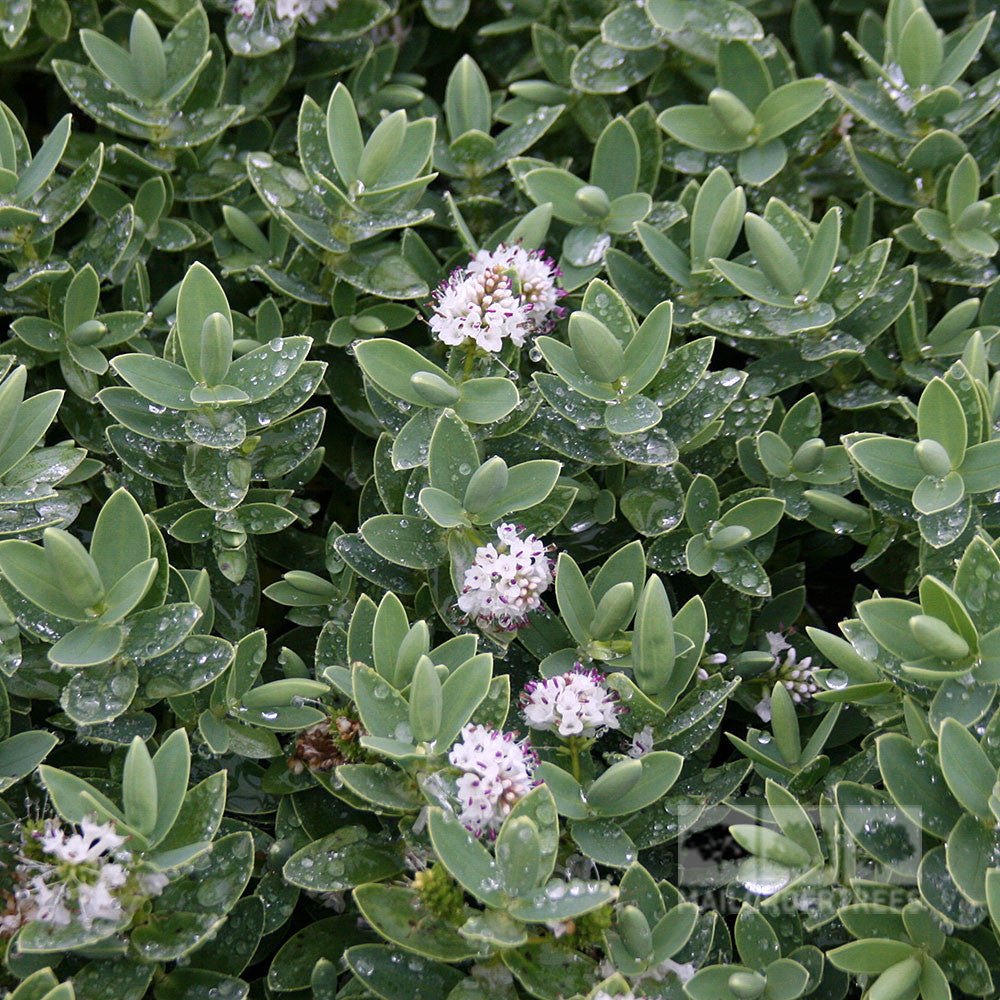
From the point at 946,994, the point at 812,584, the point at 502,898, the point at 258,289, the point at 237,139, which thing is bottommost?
the point at 812,584

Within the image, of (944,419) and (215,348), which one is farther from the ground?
(215,348)

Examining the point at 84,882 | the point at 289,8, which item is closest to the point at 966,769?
the point at 84,882

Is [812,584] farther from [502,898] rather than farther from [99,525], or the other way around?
[99,525]

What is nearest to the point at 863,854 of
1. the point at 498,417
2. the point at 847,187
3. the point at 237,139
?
the point at 498,417

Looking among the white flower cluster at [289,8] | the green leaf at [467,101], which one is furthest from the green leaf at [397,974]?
the white flower cluster at [289,8]

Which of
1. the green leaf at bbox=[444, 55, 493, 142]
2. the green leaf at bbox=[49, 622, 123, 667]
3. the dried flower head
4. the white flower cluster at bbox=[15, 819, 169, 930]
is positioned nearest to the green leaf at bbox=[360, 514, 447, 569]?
the dried flower head

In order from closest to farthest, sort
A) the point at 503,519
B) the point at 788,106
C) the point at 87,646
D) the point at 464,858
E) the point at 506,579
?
the point at 464,858 → the point at 87,646 → the point at 506,579 → the point at 503,519 → the point at 788,106

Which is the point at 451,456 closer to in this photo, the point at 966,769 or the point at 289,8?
the point at 966,769
